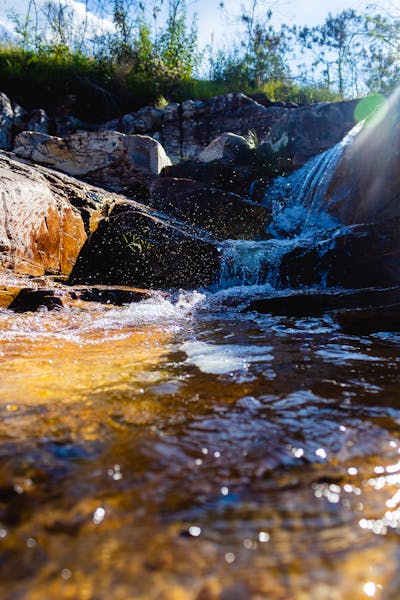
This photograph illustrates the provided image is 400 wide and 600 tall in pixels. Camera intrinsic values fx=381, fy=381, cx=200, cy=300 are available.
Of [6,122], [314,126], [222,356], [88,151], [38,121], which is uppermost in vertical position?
[38,121]

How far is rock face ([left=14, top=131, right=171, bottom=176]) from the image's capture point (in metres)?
6.96

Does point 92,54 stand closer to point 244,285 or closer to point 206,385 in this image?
point 244,285

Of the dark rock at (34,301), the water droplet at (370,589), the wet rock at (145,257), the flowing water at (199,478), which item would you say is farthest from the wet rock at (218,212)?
the water droplet at (370,589)

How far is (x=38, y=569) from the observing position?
56 cm

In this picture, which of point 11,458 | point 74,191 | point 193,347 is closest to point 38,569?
point 11,458

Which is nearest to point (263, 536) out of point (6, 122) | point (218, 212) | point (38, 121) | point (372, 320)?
point (372, 320)

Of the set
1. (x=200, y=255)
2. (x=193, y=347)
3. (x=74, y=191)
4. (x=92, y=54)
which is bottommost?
(x=193, y=347)

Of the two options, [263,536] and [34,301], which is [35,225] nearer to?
[34,301]

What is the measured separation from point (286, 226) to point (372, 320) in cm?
443

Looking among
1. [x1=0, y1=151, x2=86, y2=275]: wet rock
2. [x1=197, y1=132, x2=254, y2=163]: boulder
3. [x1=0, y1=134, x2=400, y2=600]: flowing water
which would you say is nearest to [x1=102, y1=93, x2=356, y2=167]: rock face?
[x1=197, y1=132, x2=254, y2=163]: boulder

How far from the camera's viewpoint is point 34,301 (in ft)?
10.1

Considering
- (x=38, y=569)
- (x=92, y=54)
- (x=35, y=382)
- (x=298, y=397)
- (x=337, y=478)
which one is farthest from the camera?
(x=92, y=54)

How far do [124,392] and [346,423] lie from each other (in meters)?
0.71

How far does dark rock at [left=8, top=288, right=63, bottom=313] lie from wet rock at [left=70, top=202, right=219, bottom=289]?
1432 millimetres
